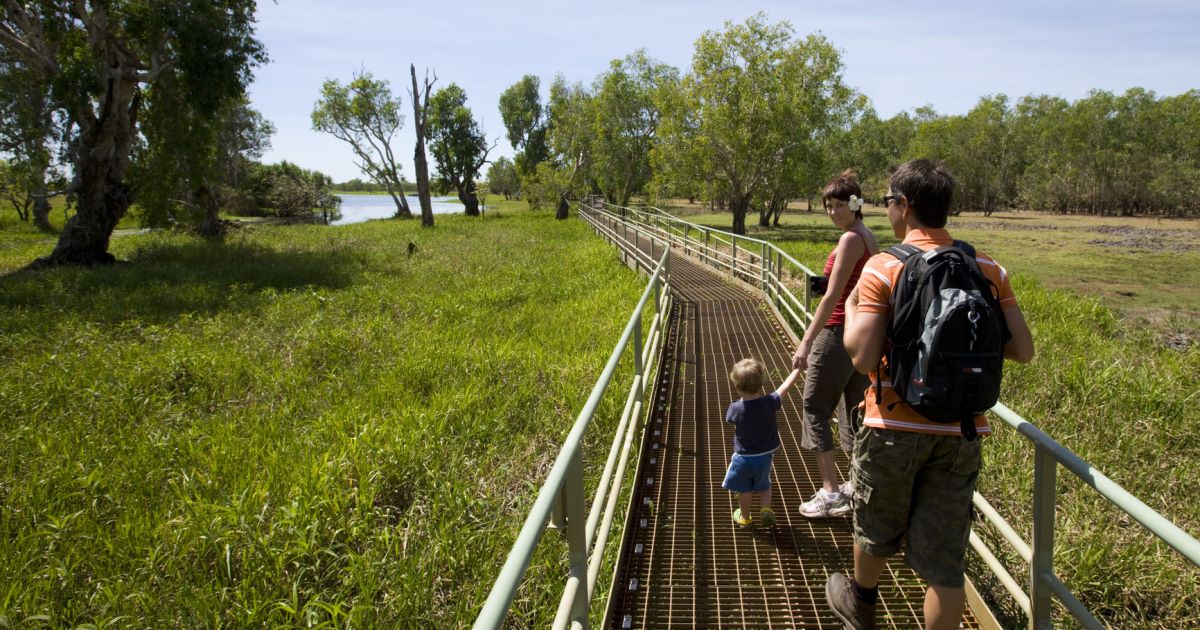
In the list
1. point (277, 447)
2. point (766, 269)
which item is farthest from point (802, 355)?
point (766, 269)

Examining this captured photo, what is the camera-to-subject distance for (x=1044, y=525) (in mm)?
2121

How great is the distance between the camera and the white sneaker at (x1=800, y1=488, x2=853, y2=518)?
3467 mm

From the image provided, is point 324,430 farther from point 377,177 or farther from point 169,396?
point 377,177

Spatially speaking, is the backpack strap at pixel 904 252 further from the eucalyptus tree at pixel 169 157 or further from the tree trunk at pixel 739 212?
the tree trunk at pixel 739 212

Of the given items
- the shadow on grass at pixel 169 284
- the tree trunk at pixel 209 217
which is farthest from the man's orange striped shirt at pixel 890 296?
the tree trunk at pixel 209 217

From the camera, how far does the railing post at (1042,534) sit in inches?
81.1

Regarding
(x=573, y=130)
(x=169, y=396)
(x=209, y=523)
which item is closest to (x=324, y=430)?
(x=209, y=523)

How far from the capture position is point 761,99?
28.8 metres

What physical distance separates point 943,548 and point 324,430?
4434mm

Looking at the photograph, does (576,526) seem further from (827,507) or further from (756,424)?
(827,507)

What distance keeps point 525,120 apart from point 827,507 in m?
58.5

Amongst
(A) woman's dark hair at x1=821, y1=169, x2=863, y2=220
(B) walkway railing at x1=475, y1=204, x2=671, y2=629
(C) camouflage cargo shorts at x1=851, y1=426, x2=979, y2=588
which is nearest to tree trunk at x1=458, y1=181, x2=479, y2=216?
(A) woman's dark hair at x1=821, y1=169, x2=863, y2=220

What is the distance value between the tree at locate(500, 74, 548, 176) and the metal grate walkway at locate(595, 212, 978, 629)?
182 ft

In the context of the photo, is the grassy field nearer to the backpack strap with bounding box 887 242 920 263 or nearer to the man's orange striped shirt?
the man's orange striped shirt
